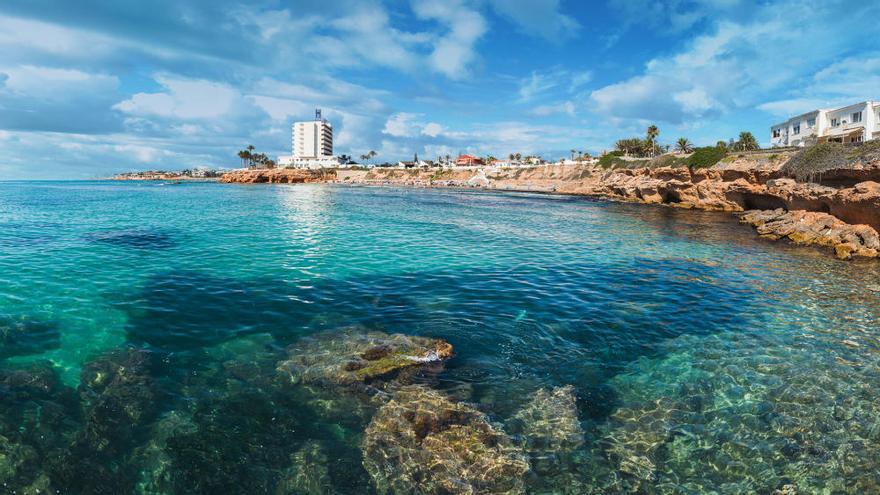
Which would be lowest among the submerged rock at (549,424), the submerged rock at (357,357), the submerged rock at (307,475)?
the submerged rock at (307,475)

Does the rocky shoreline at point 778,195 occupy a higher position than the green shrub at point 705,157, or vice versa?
the green shrub at point 705,157

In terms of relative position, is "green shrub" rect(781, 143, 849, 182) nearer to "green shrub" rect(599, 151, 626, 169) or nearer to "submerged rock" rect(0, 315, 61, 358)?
"submerged rock" rect(0, 315, 61, 358)

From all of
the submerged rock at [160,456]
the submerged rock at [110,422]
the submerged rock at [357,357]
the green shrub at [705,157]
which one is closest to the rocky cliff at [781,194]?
the green shrub at [705,157]

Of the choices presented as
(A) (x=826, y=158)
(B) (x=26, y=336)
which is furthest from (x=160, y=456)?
(A) (x=826, y=158)

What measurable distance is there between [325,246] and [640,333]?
62.2 ft

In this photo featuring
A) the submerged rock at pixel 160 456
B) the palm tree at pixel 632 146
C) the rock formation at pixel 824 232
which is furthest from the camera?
the palm tree at pixel 632 146

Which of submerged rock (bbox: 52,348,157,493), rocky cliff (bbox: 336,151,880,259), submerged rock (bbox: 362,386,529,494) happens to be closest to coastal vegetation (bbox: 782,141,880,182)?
rocky cliff (bbox: 336,151,880,259)

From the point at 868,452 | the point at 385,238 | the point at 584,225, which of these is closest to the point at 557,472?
the point at 868,452

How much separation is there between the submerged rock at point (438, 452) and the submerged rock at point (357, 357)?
4.62ft

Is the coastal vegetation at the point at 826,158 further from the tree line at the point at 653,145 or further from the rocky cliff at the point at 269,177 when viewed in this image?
the rocky cliff at the point at 269,177

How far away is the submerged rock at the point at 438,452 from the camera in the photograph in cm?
695

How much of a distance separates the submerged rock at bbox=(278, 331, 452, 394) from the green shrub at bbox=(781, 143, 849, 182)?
40.5 m

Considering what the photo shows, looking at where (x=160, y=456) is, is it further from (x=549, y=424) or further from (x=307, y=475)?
(x=549, y=424)

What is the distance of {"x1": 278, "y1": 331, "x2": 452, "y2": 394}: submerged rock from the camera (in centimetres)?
995
